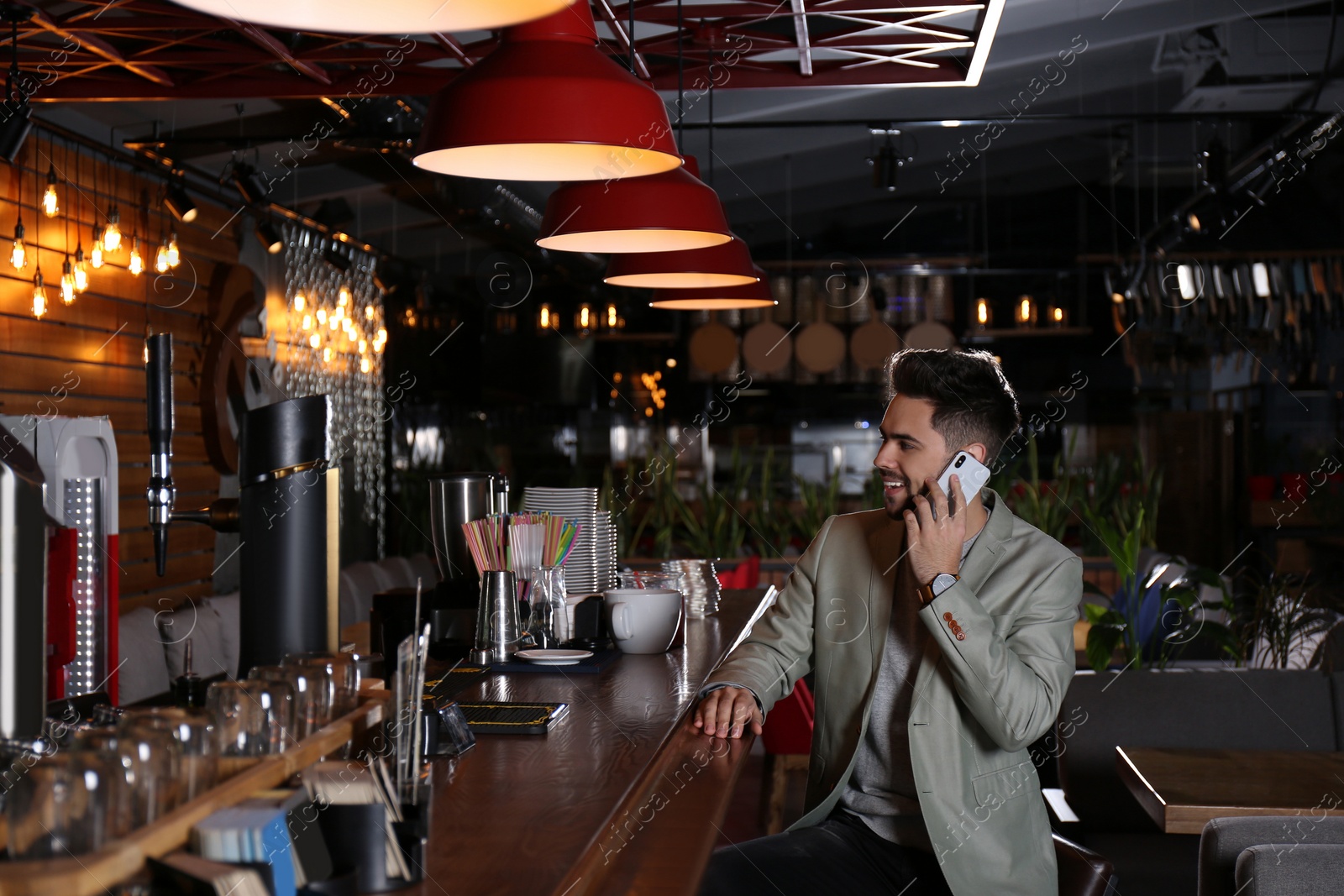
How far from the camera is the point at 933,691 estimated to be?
214 cm

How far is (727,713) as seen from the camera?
1.98 m

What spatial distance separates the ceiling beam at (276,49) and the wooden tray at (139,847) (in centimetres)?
362

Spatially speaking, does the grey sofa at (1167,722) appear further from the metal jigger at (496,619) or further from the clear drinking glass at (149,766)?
the clear drinking glass at (149,766)

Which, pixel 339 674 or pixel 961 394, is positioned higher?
pixel 961 394

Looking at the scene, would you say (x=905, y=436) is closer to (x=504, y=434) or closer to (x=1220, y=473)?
(x=504, y=434)

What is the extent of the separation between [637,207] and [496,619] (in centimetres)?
83

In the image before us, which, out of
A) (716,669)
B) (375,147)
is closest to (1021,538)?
(716,669)

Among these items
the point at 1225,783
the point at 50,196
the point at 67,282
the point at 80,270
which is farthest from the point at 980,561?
the point at 80,270

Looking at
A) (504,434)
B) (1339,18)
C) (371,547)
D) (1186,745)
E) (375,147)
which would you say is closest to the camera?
(1186,745)

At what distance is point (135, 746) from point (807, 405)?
1152 cm

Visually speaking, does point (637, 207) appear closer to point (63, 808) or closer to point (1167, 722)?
point (63, 808)

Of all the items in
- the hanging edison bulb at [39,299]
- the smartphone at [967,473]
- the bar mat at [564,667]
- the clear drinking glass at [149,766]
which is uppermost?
the hanging edison bulb at [39,299]

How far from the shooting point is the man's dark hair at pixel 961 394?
7.70 ft

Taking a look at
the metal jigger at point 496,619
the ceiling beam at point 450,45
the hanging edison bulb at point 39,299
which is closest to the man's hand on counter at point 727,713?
the metal jigger at point 496,619
